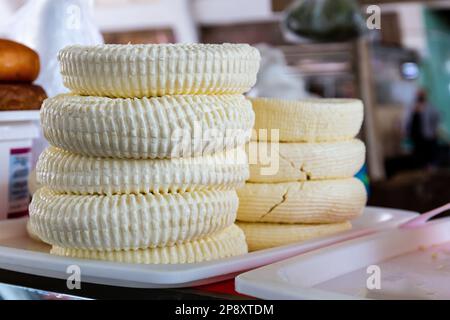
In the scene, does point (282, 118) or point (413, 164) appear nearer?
point (282, 118)

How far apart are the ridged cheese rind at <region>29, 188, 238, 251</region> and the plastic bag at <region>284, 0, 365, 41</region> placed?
9.91ft

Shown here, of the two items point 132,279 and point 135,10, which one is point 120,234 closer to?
point 132,279

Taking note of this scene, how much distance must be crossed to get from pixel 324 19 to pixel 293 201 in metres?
2.89

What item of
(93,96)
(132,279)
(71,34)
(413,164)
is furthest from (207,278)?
(413,164)

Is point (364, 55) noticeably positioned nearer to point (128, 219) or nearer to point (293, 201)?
point (293, 201)

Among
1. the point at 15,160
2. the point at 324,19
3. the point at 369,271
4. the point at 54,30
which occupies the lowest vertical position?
the point at 369,271

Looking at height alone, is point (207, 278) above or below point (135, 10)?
below

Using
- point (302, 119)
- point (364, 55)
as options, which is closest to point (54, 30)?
point (302, 119)

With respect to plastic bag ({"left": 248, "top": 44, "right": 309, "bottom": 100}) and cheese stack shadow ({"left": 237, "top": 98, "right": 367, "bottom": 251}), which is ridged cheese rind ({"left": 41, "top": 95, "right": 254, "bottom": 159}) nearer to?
cheese stack shadow ({"left": 237, "top": 98, "right": 367, "bottom": 251})

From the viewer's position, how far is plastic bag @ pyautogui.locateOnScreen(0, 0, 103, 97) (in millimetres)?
1465

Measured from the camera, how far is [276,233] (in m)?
1.08

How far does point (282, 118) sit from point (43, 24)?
0.65 meters

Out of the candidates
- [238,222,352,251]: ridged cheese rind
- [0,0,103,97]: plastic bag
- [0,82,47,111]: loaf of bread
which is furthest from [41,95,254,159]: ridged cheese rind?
[0,0,103,97]: plastic bag

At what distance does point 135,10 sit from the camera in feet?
23.7
